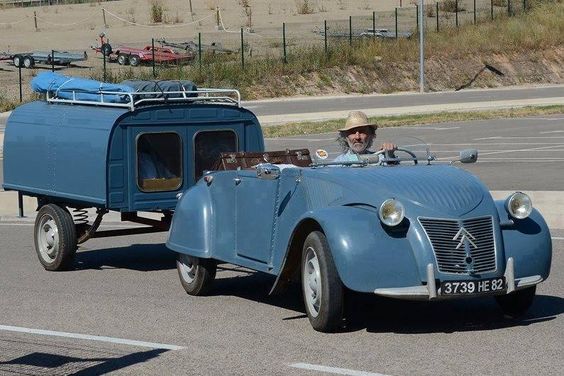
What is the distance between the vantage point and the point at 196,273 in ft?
38.0

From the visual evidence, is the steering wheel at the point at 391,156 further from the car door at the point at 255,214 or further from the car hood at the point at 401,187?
the car door at the point at 255,214

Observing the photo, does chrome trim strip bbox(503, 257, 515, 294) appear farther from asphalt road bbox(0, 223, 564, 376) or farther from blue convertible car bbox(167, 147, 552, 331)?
asphalt road bbox(0, 223, 564, 376)

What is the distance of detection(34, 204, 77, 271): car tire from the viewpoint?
13.4 metres

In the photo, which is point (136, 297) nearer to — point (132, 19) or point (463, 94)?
point (463, 94)

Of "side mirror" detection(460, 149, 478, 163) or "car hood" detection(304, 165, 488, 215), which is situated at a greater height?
"side mirror" detection(460, 149, 478, 163)

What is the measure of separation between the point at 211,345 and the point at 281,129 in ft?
87.7

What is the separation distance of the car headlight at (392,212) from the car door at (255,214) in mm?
1337

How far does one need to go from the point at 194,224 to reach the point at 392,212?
8.74ft

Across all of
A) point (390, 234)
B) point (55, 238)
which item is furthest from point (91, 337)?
point (55, 238)

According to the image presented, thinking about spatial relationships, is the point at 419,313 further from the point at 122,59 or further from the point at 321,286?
the point at 122,59

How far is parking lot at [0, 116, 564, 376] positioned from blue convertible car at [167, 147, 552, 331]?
347 mm

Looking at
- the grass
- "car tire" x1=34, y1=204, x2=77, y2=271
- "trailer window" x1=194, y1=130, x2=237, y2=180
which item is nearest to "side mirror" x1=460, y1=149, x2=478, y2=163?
"trailer window" x1=194, y1=130, x2=237, y2=180

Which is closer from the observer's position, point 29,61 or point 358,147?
point 358,147

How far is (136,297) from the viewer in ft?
38.3
